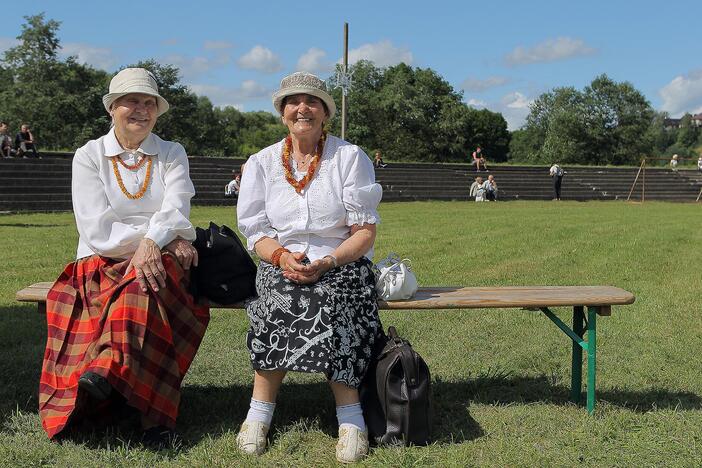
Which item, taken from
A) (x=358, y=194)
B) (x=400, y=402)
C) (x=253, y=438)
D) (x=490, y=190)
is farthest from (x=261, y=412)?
(x=490, y=190)

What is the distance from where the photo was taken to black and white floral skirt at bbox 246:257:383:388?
329 centimetres

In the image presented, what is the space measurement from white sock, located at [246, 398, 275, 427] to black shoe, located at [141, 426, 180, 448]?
0.35 meters

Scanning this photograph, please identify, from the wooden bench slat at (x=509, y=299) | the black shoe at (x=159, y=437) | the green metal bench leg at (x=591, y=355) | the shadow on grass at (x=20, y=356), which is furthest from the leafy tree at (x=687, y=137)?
the black shoe at (x=159, y=437)

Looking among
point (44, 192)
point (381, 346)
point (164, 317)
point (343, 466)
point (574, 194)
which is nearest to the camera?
point (343, 466)

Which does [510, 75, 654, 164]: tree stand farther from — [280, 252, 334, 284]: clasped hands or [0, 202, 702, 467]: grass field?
[280, 252, 334, 284]: clasped hands

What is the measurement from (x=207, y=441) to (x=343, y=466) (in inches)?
26.6

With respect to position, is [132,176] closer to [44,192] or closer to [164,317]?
[164,317]

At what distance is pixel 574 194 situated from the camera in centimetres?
3362

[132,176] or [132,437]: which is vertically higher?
[132,176]

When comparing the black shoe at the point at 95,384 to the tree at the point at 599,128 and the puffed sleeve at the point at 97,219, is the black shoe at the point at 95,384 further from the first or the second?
the tree at the point at 599,128

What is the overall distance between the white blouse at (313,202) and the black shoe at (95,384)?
995 millimetres

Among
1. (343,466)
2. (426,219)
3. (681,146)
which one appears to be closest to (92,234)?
(343,466)

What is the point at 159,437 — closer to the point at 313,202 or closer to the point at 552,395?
the point at 313,202

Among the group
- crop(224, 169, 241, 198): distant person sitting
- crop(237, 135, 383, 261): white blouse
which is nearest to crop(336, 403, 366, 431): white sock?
crop(237, 135, 383, 261): white blouse
